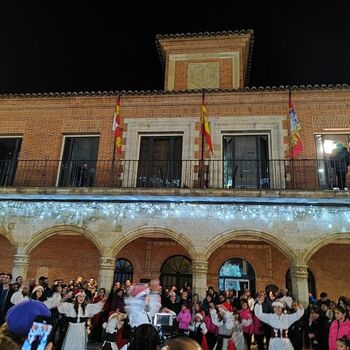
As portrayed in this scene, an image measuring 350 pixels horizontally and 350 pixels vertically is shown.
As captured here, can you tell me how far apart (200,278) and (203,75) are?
8.51 m

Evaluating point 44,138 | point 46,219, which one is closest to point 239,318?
point 46,219

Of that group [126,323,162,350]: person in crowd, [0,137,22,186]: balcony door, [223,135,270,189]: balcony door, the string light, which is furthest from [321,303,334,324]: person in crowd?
[0,137,22,186]: balcony door

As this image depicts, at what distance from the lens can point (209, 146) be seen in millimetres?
10516

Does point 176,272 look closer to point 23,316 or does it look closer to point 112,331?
point 112,331

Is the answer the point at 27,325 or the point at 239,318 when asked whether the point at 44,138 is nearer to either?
the point at 239,318

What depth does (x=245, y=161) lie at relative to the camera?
11.1 meters

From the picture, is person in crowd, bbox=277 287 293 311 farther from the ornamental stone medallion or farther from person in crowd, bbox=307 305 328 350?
the ornamental stone medallion

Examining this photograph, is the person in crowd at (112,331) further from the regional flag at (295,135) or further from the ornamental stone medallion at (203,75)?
the ornamental stone medallion at (203,75)

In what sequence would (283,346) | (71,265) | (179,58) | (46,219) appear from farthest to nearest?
(179,58) → (71,265) → (46,219) → (283,346)

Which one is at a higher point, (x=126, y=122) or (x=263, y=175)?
(x=126, y=122)

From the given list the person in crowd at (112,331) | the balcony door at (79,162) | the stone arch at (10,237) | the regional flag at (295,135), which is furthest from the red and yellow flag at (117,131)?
the person in crowd at (112,331)

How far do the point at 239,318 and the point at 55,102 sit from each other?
9527 mm

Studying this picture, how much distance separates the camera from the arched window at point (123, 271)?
42.2 ft

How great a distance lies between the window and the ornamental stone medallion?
4.98 metres
